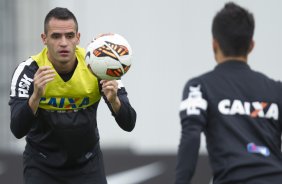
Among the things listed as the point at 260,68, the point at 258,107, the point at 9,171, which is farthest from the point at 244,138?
the point at 260,68

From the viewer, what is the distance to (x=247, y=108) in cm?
577

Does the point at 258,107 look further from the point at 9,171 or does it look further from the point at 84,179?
the point at 9,171

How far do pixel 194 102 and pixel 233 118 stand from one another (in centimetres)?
26

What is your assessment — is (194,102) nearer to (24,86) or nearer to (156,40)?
(24,86)

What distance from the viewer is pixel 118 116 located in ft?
24.4

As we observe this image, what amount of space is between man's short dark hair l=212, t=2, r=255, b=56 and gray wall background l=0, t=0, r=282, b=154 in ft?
43.0

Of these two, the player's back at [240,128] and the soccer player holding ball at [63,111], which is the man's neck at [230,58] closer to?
the player's back at [240,128]

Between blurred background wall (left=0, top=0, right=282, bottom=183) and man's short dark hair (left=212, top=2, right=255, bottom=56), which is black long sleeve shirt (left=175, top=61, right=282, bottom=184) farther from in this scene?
blurred background wall (left=0, top=0, right=282, bottom=183)

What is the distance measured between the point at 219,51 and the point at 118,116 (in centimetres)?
170

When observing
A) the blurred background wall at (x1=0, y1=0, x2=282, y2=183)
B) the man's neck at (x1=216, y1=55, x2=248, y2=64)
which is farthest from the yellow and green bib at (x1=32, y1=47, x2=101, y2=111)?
the blurred background wall at (x1=0, y1=0, x2=282, y2=183)

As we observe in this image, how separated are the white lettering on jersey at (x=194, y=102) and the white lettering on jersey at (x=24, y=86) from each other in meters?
2.05

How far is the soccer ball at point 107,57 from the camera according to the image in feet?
23.6

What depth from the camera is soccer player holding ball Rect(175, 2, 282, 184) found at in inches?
225

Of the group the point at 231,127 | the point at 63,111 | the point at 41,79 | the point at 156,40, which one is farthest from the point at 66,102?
the point at 156,40
